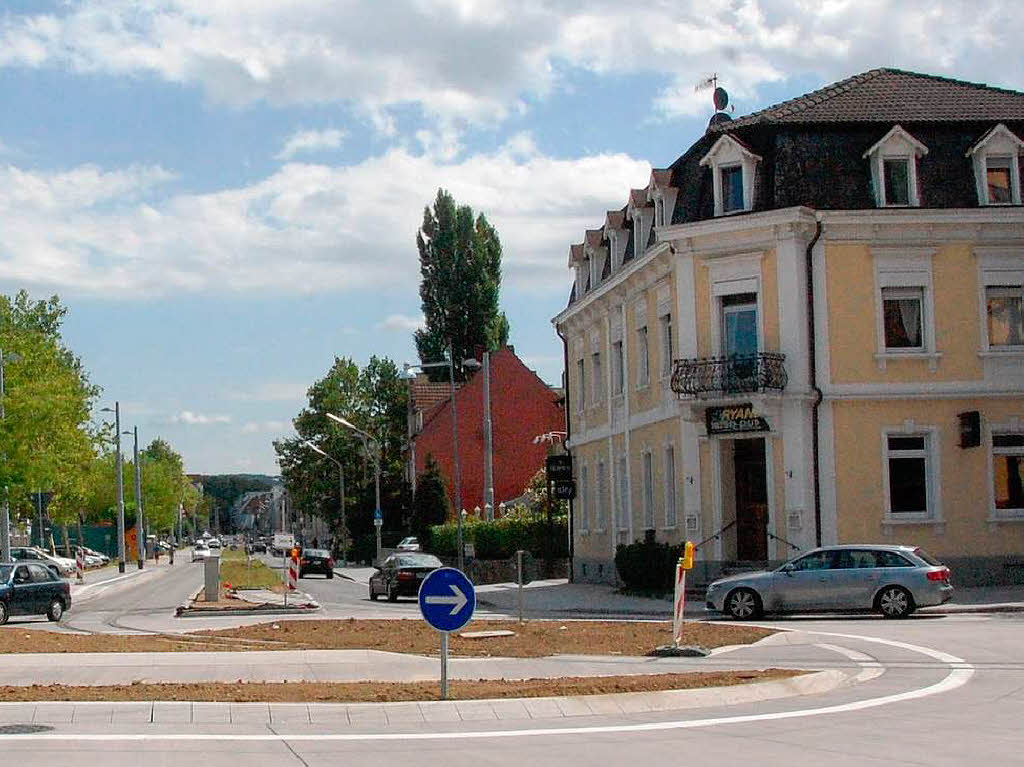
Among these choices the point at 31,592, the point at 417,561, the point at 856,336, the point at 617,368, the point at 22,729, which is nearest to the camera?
the point at 22,729

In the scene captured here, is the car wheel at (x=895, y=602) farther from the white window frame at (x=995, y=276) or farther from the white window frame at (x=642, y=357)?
the white window frame at (x=642, y=357)

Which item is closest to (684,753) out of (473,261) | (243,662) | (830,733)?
(830,733)

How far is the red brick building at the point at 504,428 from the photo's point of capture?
268ft

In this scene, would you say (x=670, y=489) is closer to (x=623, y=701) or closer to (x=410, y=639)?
(x=410, y=639)

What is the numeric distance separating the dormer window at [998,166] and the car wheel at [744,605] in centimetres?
1211

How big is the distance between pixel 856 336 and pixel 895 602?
344 inches

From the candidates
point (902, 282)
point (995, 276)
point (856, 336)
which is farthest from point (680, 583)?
point (995, 276)

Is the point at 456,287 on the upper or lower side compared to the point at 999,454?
upper

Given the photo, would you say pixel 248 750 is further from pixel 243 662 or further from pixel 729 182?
pixel 729 182

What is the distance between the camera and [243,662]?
1722 cm

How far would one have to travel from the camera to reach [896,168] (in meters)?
33.6

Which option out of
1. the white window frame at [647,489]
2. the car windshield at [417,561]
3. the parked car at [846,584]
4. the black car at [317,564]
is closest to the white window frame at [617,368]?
the white window frame at [647,489]

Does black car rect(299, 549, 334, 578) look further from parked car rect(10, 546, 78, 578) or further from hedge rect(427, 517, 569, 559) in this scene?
parked car rect(10, 546, 78, 578)

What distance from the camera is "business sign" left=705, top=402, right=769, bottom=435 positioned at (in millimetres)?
33031
